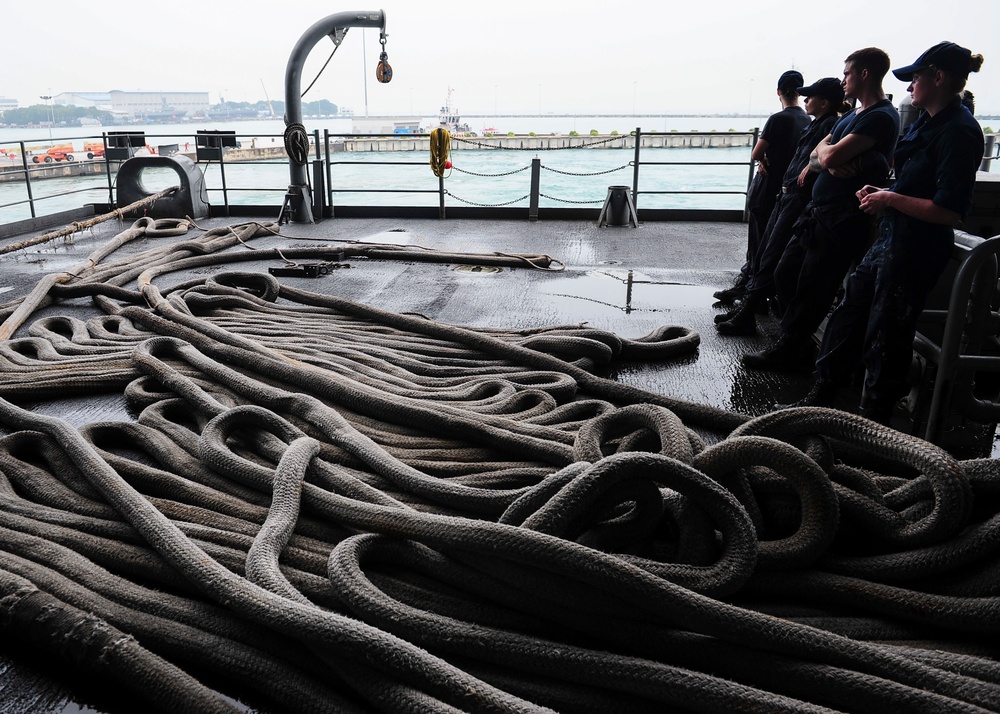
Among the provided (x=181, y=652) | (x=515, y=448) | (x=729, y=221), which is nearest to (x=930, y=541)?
(x=515, y=448)

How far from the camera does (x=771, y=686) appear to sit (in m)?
1.28

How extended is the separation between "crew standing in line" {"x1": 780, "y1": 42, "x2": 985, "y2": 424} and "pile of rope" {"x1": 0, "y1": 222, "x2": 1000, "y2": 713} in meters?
0.82

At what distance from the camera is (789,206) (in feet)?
12.6

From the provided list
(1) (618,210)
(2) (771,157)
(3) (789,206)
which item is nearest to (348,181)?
(1) (618,210)

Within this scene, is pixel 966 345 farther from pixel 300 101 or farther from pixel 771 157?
pixel 300 101

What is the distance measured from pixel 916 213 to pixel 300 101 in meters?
7.60

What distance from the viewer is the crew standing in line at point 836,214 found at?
10.2 feet

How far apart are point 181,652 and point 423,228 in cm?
710

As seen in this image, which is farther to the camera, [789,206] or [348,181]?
[348,181]

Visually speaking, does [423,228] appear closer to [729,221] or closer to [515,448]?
[729,221]

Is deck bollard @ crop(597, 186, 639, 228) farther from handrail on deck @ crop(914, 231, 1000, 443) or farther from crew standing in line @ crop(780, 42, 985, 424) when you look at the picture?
handrail on deck @ crop(914, 231, 1000, 443)

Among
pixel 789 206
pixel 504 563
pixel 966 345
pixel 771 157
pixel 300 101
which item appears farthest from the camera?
pixel 300 101

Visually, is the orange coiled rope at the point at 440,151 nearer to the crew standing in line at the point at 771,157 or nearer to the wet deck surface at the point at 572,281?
the wet deck surface at the point at 572,281

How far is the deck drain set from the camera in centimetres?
564
